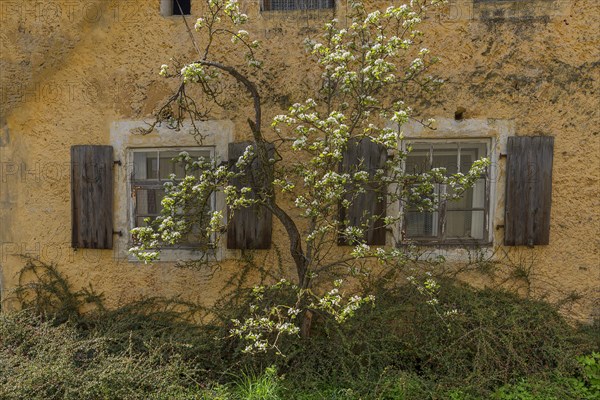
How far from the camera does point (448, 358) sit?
3508mm

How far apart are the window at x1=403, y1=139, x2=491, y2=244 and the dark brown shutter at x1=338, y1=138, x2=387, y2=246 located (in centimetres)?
31

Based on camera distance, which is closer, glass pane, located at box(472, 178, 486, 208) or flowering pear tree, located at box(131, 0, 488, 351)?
flowering pear tree, located at box(131, 0, 488, 351)

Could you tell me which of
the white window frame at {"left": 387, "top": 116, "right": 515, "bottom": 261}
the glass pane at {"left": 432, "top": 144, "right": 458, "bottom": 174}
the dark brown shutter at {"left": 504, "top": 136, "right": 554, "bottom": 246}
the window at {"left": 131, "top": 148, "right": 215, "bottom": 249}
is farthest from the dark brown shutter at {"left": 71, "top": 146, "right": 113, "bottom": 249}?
the dark brown shutter at {"left": 504, "top": 136, "right": 554, "bottom": 246}

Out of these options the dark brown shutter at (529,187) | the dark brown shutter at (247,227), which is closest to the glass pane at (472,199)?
the dark brown shutter at (529,187)

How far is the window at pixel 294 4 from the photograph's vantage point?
4.34 m

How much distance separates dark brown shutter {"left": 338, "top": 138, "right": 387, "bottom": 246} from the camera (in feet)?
13.1

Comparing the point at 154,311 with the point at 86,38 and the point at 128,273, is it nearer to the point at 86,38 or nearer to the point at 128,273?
the point at 128,273

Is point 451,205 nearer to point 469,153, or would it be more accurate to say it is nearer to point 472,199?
point 472,199

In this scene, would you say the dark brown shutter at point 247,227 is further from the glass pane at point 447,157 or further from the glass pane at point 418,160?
the glass pane at point 447,157

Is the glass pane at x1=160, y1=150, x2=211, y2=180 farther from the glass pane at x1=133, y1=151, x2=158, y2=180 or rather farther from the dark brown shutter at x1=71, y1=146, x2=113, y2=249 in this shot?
→ the dark brown shutter at x1=71, y1=146, x2=113, y2=249

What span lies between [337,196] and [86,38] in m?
2.92

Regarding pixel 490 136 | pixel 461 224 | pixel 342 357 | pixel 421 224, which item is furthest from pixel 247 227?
pixel 490 136

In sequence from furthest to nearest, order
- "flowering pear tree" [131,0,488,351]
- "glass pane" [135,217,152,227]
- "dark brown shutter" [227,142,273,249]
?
"glass pane" [135,217,152,227], "dark brown shutter" [227,142,273,249], "flowering pear tree" [131,0,488,351]

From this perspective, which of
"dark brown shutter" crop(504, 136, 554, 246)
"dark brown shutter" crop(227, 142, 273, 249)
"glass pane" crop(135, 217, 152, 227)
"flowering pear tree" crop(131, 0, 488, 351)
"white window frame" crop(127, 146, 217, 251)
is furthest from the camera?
"glass pane" crop(135, 217, 152, 227)
